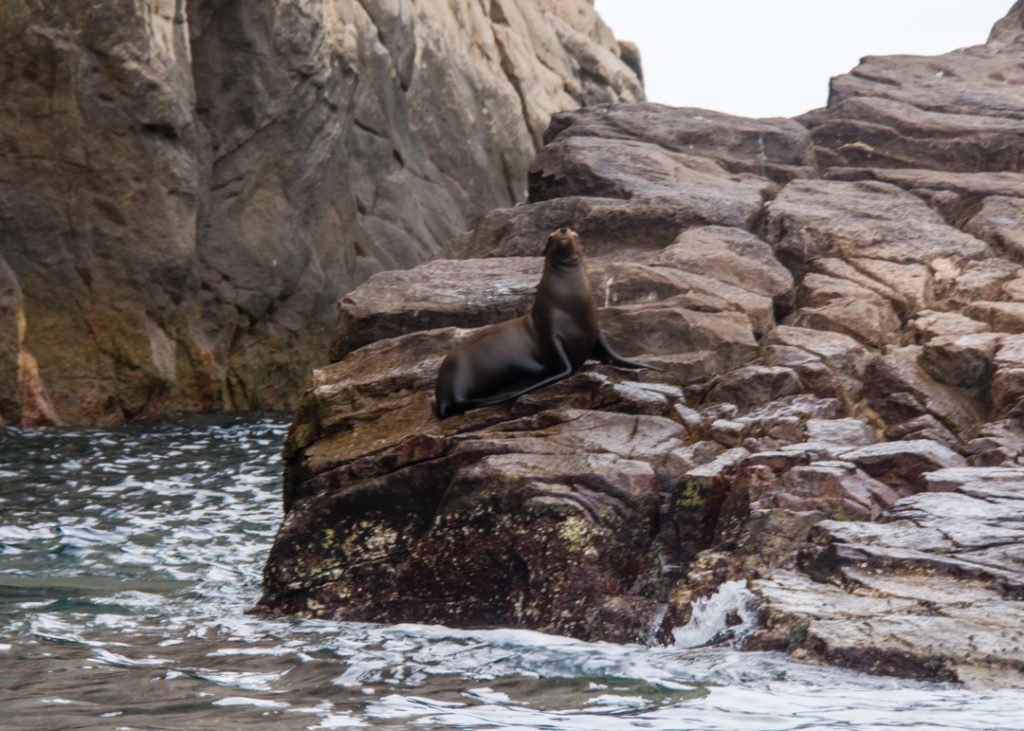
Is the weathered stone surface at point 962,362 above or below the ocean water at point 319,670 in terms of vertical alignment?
above

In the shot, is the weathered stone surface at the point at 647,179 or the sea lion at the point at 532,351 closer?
the sea lion at the point at 532,351

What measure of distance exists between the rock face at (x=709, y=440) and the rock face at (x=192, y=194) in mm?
3799

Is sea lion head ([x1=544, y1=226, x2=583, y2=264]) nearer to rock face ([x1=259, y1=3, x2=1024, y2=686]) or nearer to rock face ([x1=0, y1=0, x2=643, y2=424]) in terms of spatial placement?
rock face ([x1=259, y1=3, x2=1024, y2=686])

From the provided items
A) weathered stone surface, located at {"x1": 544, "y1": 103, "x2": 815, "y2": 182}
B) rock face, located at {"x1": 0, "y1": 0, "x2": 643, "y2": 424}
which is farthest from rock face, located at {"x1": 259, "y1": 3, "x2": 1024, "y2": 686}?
rock face, located at {"x1": 0, "y1": 0, "x2": 643, "y2": 424}

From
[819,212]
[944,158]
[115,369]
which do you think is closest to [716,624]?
[819,212]

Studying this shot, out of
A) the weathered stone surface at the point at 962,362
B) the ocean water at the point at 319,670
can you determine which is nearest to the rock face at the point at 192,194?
the ocean water at the point at 319,670

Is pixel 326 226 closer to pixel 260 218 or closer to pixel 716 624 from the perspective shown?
pixel 260 218

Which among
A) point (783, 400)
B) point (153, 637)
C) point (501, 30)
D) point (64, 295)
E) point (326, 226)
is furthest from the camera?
point (501, 30)

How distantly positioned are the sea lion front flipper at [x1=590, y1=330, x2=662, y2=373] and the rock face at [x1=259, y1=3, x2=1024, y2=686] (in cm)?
8

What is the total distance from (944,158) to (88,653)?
8424mm

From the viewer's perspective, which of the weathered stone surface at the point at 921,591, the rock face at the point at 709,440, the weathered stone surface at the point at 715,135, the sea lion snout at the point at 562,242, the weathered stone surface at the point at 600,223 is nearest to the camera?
the weathered stone surface at the point at 921,591

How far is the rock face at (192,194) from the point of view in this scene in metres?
10.6

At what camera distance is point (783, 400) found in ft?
19.5

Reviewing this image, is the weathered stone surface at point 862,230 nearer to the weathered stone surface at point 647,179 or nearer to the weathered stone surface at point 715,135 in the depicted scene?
the weathered stone surface at point 647,179
